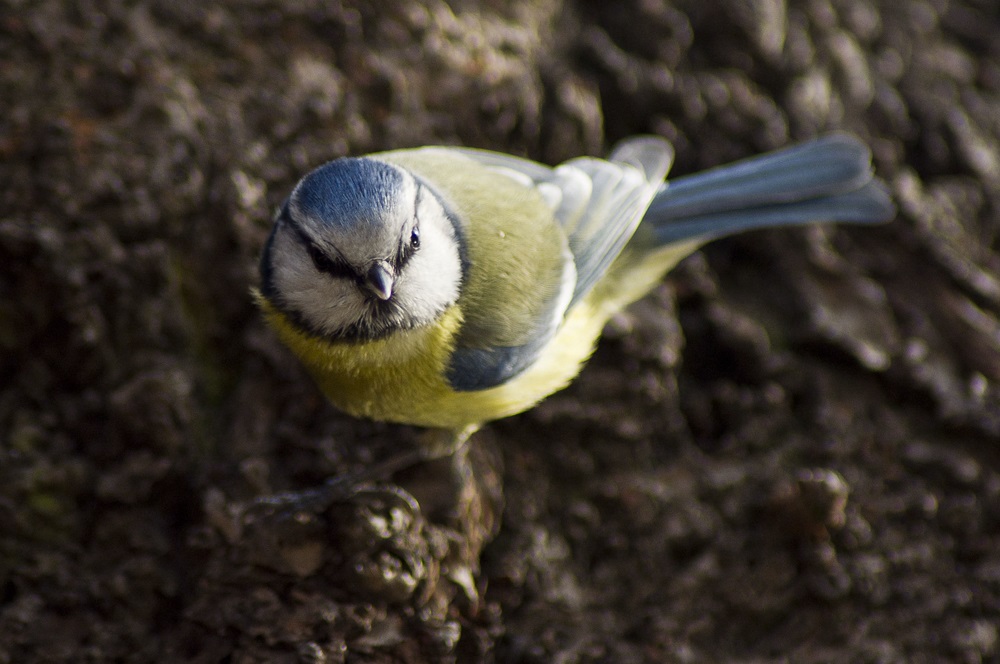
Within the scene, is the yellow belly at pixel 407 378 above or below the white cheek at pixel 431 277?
below

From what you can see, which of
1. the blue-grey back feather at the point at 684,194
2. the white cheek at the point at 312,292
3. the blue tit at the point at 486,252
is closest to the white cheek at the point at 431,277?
the blue tit at the point at 486,252

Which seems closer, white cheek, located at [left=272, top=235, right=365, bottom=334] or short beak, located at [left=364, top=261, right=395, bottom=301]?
short beak, located at [left=364, top=261, right=395, bottom=301]

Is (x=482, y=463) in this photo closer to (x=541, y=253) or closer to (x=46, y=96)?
(x=541, y=253)

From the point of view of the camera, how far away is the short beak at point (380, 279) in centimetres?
169

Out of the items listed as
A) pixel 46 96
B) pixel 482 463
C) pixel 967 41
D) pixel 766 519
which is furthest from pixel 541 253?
pixel 967 41

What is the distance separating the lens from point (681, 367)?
233 cm

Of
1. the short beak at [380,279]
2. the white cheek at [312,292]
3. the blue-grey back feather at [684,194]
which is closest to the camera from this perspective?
the short beak at [380,279]

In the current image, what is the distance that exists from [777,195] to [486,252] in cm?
89

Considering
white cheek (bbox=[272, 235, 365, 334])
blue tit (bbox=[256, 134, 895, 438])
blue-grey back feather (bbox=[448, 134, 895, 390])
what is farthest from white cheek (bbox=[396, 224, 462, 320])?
blue-grey back feather (bbox=[448, 134, 895, 390])

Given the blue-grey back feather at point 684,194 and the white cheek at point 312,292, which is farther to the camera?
the blue-grey back feather at point 684,194

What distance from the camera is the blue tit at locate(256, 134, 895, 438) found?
5.71 ft

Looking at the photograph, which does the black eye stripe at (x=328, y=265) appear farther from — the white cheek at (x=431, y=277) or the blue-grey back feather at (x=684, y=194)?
the blue-grey back feather at (x=684, y=194)

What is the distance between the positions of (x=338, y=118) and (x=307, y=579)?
47.7 inches

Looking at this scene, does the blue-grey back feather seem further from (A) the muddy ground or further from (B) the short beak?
(B) the short beak
